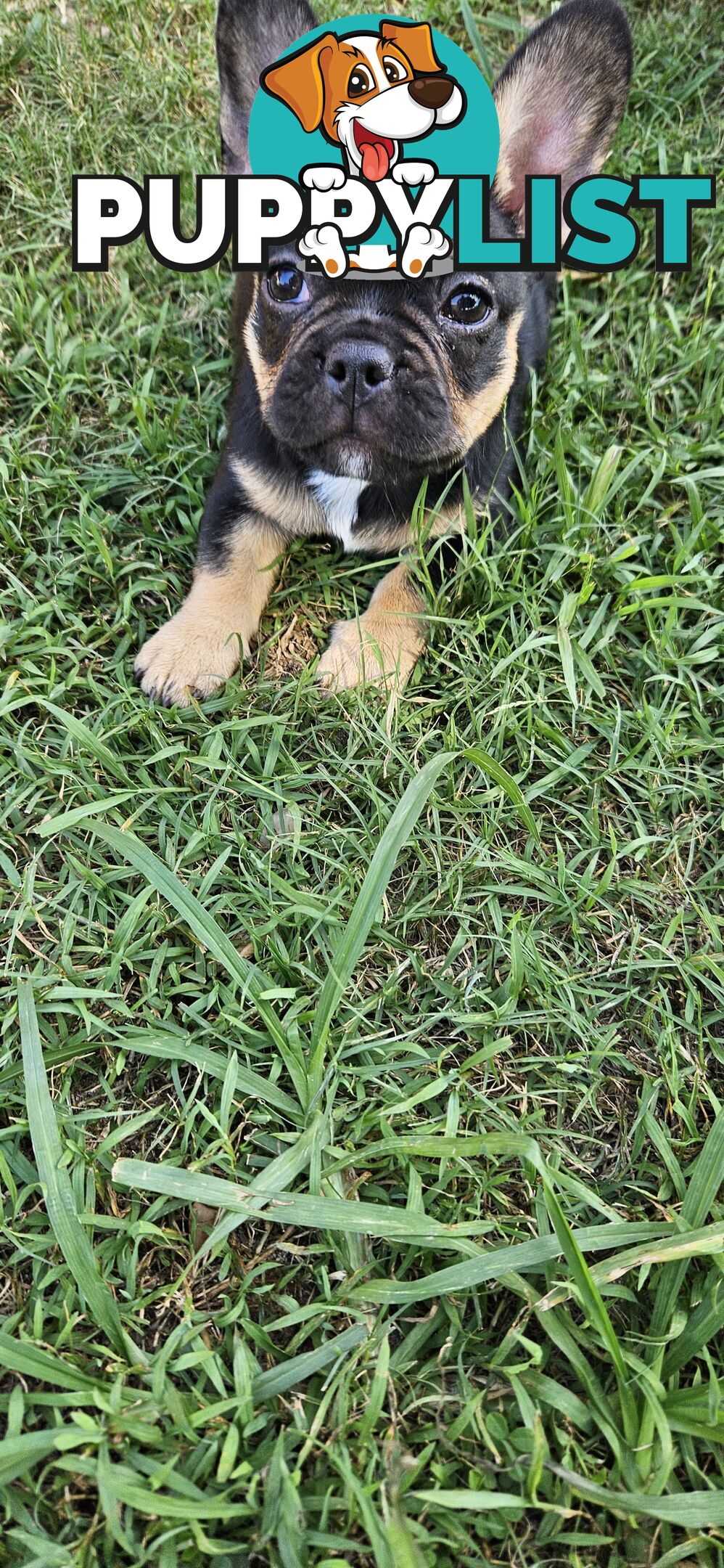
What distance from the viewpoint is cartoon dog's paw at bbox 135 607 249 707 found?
304 centimetres

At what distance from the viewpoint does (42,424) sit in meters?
3.54

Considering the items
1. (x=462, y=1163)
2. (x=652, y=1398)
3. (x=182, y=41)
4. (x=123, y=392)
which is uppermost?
(x=182, y=41)

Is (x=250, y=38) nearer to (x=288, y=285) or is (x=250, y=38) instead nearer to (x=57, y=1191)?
(x=288, y=285)

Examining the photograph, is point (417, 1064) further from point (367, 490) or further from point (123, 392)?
point (123, 392)

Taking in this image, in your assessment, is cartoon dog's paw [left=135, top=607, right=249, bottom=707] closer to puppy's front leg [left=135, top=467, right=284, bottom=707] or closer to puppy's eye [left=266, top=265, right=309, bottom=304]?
puppy's front leg [left=135, top=467, right=284, bottom=707]

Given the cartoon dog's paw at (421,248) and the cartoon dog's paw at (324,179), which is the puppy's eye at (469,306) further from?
the cartoon dog's paw at (324,179)

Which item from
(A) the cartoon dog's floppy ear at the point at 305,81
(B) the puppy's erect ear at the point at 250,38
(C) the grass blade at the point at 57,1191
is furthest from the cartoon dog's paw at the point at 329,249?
(C) the grass blade at the point at 57,1191

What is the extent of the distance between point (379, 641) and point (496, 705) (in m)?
0.43

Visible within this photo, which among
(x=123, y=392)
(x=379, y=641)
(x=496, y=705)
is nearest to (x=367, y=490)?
(x=379, y=641)

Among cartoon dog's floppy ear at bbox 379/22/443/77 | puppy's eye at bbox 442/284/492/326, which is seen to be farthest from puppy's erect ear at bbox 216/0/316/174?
puppy's eye at bbox 442/284/492/326

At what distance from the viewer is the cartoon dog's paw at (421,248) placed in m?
2.62

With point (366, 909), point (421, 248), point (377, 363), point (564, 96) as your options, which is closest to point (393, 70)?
point (421, 248)

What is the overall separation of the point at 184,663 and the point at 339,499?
2.40 feet

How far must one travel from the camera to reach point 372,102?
2609 mm
